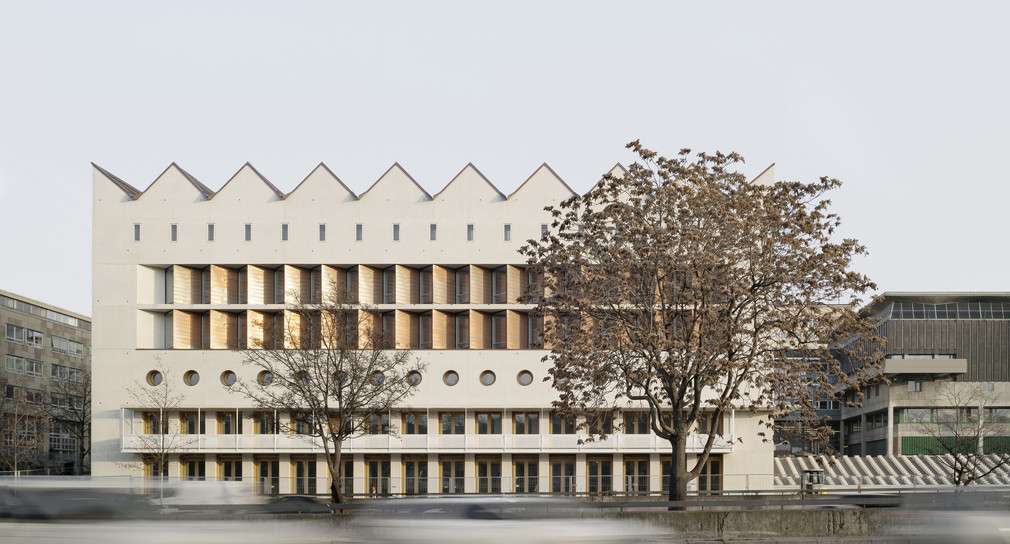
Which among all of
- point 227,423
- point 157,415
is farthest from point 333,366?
point 157,415

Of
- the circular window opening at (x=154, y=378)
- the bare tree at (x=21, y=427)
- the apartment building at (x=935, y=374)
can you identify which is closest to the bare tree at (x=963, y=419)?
the apartment building at (x=935, y=374)

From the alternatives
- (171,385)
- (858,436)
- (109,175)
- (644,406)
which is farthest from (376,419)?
(858,436)

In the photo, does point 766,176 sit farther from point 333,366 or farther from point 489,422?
point 333,366

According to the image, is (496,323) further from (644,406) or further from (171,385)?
(171,385)

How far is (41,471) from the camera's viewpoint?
98438 millimetres

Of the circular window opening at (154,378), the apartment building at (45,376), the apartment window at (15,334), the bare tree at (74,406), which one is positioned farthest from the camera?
the apartment window at (15,334)

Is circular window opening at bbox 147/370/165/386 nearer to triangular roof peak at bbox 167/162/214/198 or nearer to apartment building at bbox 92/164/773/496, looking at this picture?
apartment building at bbox 92/164/773/496

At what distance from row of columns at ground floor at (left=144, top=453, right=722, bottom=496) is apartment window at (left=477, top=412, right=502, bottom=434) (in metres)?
1.44

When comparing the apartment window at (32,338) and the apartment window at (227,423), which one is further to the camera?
the apartment window at (32,338)

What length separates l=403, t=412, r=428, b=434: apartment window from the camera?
61.3 metres

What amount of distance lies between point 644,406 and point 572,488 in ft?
20.3

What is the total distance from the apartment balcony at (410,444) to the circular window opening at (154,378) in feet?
9.91

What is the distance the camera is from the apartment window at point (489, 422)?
2413 inches

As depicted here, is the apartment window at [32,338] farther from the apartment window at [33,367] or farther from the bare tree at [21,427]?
the bare tree at [21,427]
